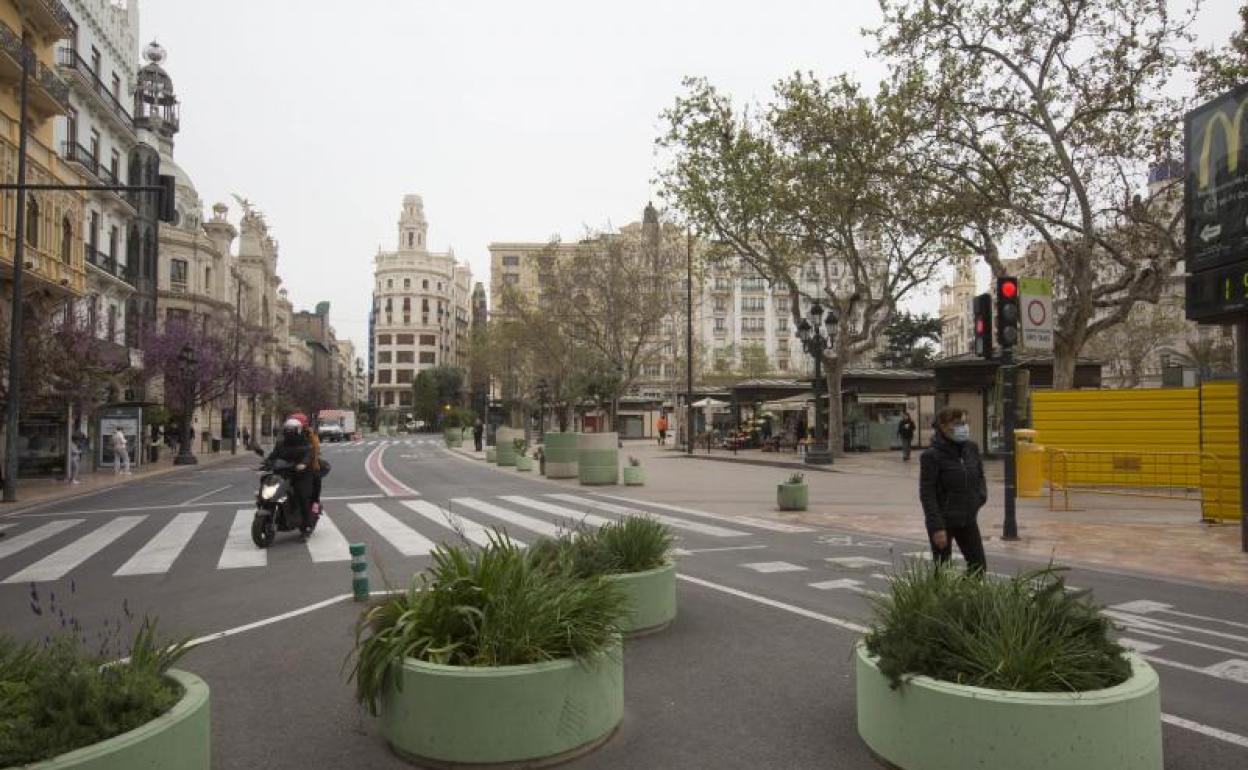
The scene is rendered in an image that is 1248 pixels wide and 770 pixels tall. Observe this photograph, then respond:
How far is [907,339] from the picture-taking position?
2432 inches

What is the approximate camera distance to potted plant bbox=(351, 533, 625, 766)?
11.6 feet

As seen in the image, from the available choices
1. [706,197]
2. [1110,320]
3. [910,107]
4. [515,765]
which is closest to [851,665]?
[515,765]

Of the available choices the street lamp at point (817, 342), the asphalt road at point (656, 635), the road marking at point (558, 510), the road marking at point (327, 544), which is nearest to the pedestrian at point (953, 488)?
the asphalt road at point (656, 635)

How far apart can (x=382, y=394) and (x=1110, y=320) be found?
12404 cm

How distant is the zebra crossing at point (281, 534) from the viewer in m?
9.57

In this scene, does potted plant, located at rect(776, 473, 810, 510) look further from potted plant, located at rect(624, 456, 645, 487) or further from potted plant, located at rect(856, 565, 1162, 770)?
potted plant, located at rect(856, 565, 1162, 770)

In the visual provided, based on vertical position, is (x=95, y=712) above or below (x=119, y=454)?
above

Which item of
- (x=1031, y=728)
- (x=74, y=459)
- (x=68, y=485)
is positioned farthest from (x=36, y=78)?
(x=1031, y=728)

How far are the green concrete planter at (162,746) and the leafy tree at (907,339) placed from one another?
203 ft

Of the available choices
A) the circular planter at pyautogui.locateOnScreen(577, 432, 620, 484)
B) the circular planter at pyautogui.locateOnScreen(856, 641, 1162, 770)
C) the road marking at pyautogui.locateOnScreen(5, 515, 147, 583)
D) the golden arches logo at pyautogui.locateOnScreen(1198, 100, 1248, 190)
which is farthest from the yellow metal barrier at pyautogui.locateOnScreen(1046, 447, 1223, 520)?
the road marking at pyautogui.locateOnScreen(5, 515, 147, 583)

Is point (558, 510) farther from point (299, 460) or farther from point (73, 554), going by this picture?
point (73, 554)

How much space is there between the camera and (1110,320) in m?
22.6

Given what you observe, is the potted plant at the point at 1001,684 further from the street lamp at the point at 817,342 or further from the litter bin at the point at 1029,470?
the street lamp at the point at 817,342

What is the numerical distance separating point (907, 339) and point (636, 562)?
60.0 meters
